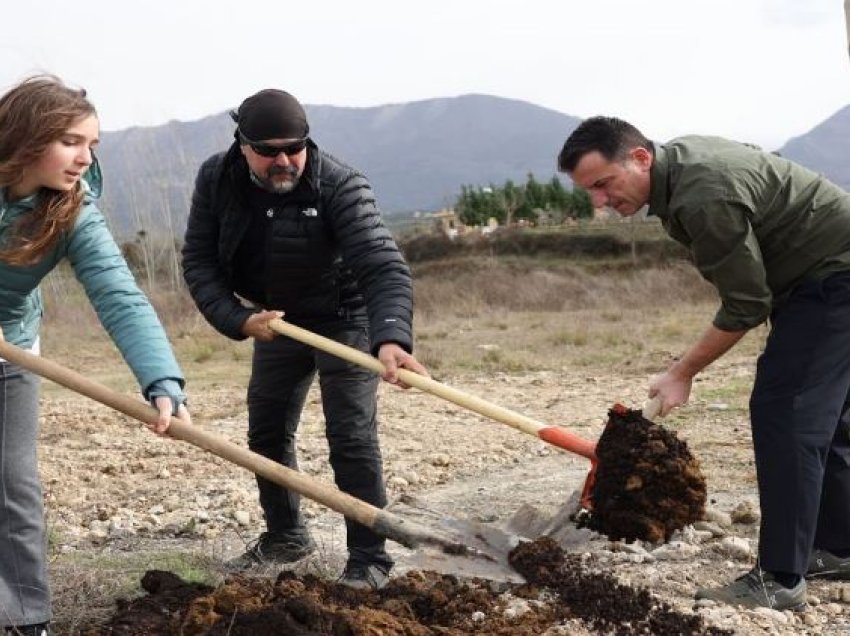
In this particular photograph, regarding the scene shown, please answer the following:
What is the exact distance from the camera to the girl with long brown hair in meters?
3.23

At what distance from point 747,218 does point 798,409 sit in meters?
0.73

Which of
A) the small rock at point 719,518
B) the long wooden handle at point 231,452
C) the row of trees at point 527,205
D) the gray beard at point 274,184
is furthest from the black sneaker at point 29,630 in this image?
the row of trees at point 527,205

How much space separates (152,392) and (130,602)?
2.96 feet

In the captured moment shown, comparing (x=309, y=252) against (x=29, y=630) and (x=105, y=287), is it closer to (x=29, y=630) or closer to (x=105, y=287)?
(x=105, y=287)

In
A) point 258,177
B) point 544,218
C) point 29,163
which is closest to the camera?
point 29,163

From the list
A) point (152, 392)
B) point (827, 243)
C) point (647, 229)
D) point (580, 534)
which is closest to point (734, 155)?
point (827, 243)

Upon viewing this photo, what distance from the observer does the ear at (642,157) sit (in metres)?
3.75

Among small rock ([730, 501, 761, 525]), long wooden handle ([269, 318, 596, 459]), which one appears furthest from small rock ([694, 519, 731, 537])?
long wooden handle ([269, 318, 596, 459])

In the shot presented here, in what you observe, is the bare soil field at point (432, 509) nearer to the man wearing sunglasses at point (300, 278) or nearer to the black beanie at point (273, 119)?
the man wearing sunglasses at point (300, 278)

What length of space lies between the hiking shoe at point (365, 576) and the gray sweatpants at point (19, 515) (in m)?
1.21

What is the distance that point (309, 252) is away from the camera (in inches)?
166

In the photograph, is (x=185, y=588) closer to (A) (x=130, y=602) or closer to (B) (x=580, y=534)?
(A) (x=130, y=602)

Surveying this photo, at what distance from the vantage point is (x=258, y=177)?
13.6 feet

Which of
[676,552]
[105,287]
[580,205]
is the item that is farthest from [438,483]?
[580,205]
